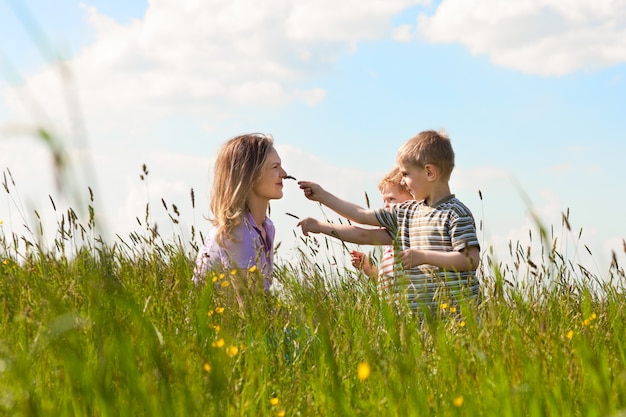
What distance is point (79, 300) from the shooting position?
308 cm

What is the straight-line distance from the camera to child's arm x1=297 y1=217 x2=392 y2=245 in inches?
193

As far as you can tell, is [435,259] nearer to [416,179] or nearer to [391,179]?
[416,179]

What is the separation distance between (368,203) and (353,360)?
7.64 ft

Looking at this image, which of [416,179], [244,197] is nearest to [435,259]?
[416,179]

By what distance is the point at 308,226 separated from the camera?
16.0ft

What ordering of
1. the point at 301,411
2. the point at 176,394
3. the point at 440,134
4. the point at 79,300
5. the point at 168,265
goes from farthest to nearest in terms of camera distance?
the point at 440,134 → the point at 168,265 → the point at 79,300 → the point at 301,411 → the point at 176,394

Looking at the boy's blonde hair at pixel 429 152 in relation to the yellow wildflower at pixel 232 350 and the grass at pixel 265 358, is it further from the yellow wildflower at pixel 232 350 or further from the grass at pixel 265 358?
the yellow wildflower at pixel 232 350

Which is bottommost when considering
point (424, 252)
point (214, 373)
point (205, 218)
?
point (214, 373)

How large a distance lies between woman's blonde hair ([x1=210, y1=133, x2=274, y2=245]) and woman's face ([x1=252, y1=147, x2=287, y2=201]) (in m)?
0.03

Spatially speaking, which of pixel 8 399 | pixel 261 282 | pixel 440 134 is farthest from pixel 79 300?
pixel 440 134

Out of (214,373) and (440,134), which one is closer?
(214,373)

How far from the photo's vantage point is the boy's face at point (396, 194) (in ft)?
17.5

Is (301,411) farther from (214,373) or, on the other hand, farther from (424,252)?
(424,252)

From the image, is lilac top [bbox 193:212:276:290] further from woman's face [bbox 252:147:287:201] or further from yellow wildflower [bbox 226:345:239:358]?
yellow wildflower [bbox 226:345:239:358]
